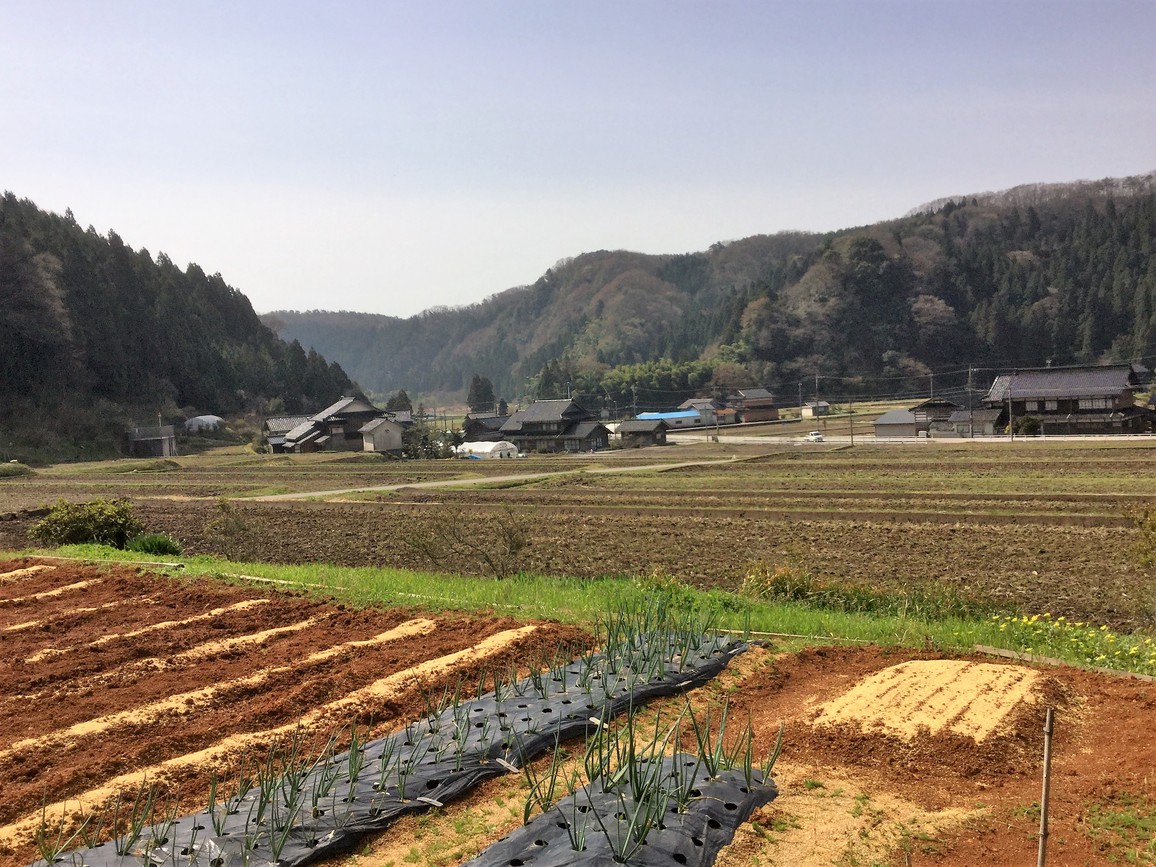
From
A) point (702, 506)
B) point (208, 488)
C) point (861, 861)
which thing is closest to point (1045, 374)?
point (702, 506)

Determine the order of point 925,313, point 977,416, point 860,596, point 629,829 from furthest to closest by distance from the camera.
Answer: point 925,313 → point 977,416 → point 860,596 → point 629,829

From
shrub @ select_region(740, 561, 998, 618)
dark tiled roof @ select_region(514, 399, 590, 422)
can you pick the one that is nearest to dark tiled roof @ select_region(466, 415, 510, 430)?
dark tiled roof @ select_region(514, 399, 590, 422)

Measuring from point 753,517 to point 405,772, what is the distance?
18.2 metres

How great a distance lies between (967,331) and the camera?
10344 centimetres

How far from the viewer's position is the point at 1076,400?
52.6 m

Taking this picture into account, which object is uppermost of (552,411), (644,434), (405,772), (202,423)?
(202,423)

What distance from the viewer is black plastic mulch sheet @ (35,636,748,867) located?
4551 mm

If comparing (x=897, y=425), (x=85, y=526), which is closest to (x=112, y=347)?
(x=897, y=425)

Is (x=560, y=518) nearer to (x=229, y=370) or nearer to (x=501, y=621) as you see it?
(x=501, y=621)

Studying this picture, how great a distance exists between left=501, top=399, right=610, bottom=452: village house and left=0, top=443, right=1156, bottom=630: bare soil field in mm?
19126

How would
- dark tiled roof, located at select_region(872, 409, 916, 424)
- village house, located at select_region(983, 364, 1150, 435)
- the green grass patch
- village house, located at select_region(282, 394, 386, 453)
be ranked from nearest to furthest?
the green grass patch, village house, located at select_region(983, 364, 1150, 435), dark tiled roof, located at select_region(872, 409, 916, 424), village house, located at select_region(282, 394, 386, 453)

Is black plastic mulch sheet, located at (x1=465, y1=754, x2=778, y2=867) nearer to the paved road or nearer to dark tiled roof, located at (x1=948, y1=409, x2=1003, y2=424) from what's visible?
the paved road

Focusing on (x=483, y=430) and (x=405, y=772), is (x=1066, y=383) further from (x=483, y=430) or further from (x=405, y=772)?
(x=405, y=772)

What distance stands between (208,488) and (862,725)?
117 ft
